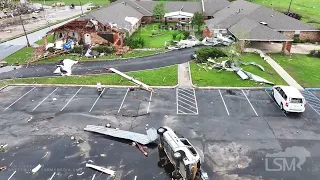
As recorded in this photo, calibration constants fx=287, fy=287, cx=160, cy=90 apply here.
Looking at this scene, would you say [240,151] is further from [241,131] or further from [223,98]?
[223,98]

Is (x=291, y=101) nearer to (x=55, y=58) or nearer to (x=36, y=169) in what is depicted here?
(x=36, y=169)

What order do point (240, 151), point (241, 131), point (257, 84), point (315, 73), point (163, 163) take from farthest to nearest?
1. point (315, 73)
2. point (257, 84)
3. point (241, 131)
4. point (240, 151)
5. point (163, 163)

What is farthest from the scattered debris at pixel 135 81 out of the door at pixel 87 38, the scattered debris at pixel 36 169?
the scattered debris at pixel 36 169

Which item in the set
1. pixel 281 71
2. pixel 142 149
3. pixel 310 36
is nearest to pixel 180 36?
pixel 281 71

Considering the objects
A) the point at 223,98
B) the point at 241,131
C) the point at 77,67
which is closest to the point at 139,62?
the point at 77,67

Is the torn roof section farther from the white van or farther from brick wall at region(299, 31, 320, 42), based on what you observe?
the white van

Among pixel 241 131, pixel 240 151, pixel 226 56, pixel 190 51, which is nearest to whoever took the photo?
pixel 240 151

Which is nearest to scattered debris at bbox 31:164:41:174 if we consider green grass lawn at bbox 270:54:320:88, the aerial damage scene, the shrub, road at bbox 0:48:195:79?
the aerial damage scene
